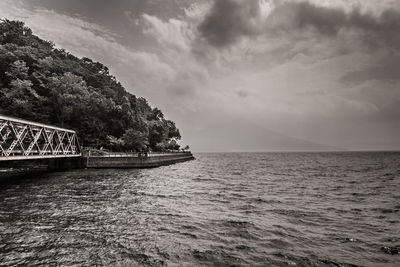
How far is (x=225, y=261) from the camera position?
796 cm

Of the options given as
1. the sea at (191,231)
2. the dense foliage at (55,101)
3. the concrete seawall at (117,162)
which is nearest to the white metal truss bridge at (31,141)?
the concrete seawall at (117,162)

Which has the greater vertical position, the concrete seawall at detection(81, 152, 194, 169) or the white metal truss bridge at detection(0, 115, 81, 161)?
the white metal truss bridge at detection(0, 115, 81, 161)

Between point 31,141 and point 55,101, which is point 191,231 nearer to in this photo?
point 31,141

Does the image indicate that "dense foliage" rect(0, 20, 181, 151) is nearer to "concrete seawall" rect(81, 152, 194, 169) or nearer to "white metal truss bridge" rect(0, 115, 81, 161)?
"white metal truss bridge" rect(0, 115, 81, 161)

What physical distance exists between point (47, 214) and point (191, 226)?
7.99 meters

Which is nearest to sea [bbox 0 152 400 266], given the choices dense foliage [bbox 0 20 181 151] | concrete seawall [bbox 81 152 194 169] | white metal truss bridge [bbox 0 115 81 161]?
white metal truss bridge [bbox 0 115 81 161]

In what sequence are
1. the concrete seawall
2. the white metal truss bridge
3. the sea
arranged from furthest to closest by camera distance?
the concrete seawall
the white metal truss bridge
the sea

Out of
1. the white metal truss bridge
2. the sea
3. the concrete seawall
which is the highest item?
the white metal truss bridge

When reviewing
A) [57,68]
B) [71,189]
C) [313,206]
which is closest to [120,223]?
[71,189]

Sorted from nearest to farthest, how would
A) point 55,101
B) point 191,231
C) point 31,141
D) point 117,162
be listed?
point 191,231, point 31,141, point 117,162, point 55,101

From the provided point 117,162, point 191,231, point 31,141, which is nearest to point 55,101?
point 31,141

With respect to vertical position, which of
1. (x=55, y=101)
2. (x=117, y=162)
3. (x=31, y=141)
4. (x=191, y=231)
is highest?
(x=55, y=101)

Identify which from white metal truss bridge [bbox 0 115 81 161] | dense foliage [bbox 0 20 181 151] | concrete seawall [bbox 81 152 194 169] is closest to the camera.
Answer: white metal truss bridge [bbox 0 115 81 161]

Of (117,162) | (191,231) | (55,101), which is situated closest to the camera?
(191,231)
